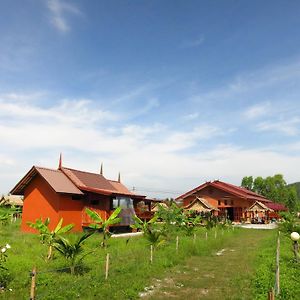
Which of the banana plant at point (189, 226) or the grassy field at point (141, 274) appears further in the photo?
the banana plant at point (189, 226)

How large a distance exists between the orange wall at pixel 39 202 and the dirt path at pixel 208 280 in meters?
13.4

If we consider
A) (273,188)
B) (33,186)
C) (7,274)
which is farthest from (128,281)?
(273,188)

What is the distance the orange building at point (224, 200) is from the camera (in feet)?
173

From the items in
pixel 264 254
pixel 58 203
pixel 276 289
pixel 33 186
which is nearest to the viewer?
pixel 276 289

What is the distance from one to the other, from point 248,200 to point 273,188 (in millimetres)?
48222

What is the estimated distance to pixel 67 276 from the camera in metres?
12.8

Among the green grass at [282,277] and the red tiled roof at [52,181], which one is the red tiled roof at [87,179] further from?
the green grass at [282,277]

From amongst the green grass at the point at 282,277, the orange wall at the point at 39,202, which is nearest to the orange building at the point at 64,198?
the orange wall at the point at 39,202

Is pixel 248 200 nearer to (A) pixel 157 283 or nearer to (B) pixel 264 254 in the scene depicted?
(B) pixel 264 254

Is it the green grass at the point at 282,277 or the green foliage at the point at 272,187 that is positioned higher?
the green foliage at the point at 272,187

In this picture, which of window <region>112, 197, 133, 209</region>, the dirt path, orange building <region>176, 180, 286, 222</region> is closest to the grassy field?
the dirt path

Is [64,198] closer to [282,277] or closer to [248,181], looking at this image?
[282,277]

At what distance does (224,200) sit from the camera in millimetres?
53281

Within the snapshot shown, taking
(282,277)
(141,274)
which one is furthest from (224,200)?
(141,274)
